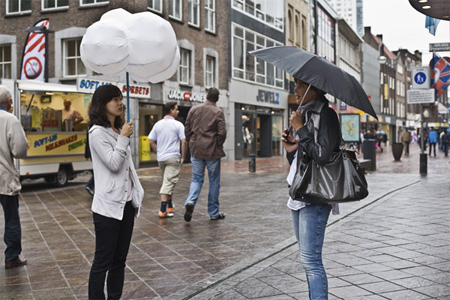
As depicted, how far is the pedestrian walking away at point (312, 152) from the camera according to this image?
10.4 ft

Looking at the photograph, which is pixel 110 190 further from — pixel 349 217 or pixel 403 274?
pixel 349 217

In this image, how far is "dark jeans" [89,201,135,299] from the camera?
11.5ft

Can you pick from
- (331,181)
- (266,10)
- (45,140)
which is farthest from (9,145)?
(266,10)

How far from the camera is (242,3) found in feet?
99.9

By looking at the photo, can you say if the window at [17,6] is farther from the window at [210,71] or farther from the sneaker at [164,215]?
the sneaker at [164,215]

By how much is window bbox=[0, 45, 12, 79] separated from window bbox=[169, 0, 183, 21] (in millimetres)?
7422

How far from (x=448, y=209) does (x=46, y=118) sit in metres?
10.5

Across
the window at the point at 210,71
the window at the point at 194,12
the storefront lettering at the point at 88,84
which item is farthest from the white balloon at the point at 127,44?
the window at the point at 210,71

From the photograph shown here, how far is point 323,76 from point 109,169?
1.58 meters

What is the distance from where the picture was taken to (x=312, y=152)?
10.4ft

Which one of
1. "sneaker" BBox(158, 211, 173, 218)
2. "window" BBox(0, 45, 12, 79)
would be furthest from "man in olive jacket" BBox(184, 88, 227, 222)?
"window" BBox(0, 45, 12, 79)

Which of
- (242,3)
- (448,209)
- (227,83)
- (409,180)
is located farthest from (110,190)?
(242,3)

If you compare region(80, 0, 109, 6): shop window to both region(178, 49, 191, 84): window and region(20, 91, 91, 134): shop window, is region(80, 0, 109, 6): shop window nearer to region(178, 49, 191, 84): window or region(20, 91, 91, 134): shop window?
region(178, 49, 191, 84): window

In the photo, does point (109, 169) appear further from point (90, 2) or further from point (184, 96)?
point (184, 96)
